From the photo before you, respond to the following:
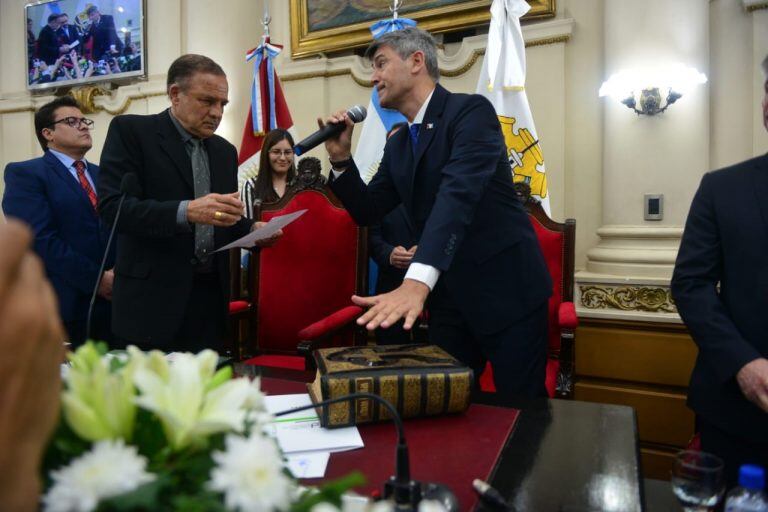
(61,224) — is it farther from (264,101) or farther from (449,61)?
(449,61)

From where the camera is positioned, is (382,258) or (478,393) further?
(382,258)

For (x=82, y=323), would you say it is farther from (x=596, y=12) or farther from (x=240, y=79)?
(x=596, y=12)

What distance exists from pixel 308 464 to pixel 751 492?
27.3 inches

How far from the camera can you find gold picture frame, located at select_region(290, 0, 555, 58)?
402cm

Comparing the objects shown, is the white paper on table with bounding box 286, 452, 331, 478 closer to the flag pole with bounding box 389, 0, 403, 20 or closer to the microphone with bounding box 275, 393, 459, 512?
the microphone with bounding box 275, 393, 459, 512

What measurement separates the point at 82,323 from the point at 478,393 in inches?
85.6

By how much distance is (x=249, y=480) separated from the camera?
0.43 metres

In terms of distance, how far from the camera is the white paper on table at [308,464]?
0.96 m

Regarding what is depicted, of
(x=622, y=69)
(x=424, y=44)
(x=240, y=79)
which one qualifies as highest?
(x=240, y=79)

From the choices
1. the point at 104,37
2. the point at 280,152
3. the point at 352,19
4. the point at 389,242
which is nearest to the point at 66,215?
the point at 280,152

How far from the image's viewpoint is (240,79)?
190 inches

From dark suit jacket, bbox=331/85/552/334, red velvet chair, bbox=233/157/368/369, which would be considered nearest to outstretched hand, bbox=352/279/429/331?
dark suit jacket, bbox=331/85/552/334

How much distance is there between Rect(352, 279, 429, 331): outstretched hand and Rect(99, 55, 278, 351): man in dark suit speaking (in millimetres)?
842

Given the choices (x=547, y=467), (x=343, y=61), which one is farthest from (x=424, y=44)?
(x=343, y=61)
